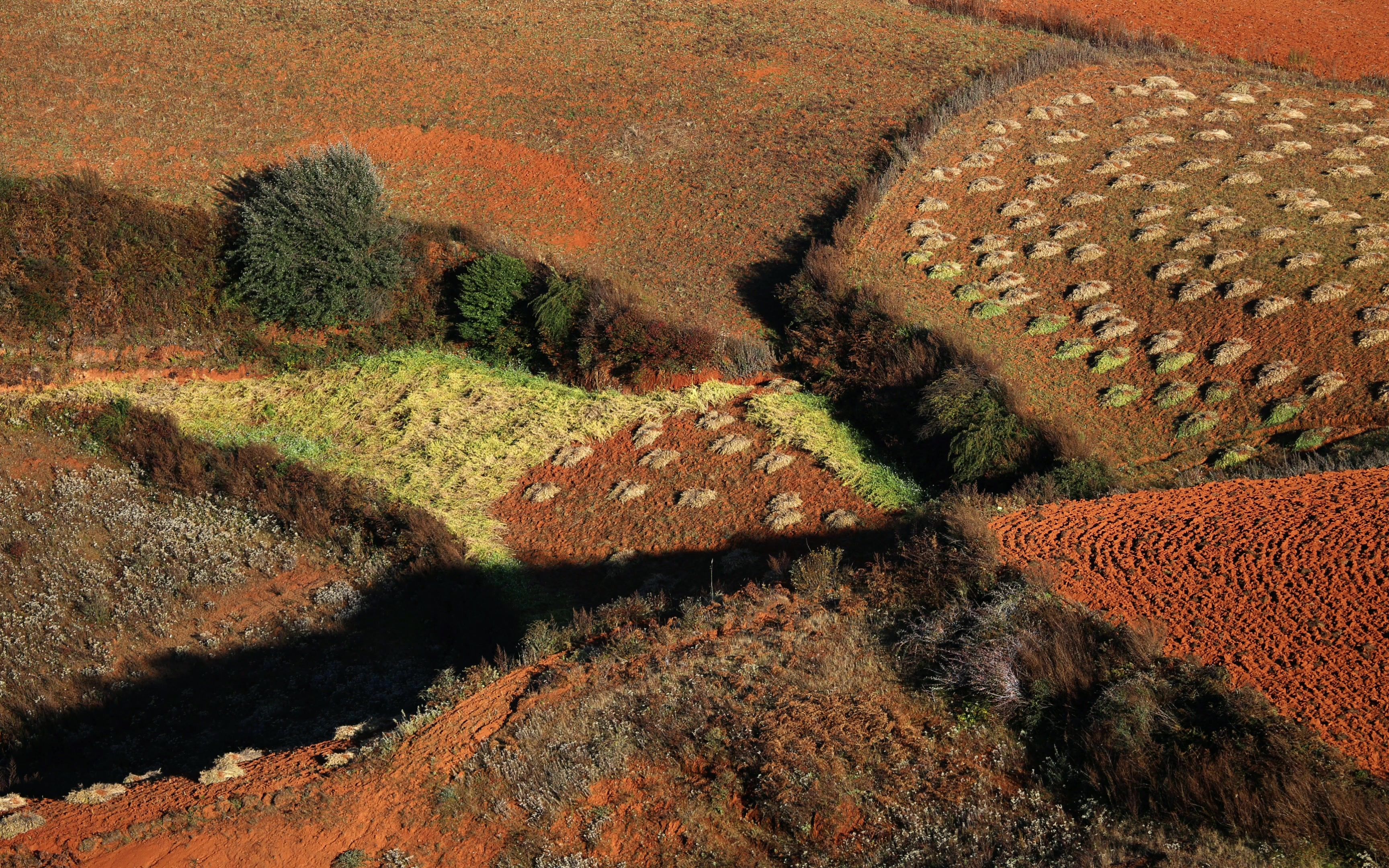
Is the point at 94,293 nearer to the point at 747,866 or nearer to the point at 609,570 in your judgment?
the point at 609,570

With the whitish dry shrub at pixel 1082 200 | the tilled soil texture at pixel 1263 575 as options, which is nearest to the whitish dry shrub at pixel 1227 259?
the whitish dry shrub at pixel 1082 200

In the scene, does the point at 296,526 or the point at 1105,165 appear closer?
the point at 296,526

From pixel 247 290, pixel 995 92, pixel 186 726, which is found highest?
pixel 995 92

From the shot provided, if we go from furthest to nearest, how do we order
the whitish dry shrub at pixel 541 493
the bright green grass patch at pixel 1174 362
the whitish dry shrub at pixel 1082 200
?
the whitish dry shrub at pixel 1082 200
the whitish dry shrub at pixel 541 493
the bright green grass patch at pixel 1174 362

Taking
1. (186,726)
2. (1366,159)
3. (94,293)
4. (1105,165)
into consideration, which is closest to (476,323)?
(94,293)

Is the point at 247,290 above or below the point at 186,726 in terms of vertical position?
above

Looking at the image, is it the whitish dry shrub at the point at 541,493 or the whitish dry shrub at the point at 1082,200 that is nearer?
the whitish dry shrub at the point at 541,493

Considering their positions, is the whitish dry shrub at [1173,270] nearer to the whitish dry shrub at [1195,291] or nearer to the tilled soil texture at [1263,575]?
the whitish dry shrub at [1195,291]

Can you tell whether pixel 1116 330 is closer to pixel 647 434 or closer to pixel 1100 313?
pixel 1100 313
